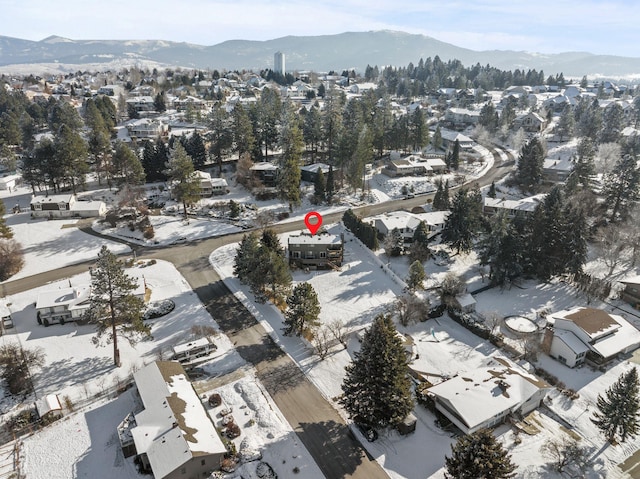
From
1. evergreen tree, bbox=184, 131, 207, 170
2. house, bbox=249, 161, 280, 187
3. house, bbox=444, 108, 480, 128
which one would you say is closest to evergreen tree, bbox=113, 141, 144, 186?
evergreen tree, bbox=184, 131, 207, 170

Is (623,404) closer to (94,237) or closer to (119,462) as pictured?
(119,462)

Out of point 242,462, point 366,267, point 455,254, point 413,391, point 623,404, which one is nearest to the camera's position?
point 242,462

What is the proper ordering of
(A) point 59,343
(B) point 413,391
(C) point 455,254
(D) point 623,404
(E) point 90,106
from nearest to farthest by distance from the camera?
(D) point 623,404 → (B) point 413,391 → (A) point 59,343 → (C) point 455,254 → (E) point 90,106

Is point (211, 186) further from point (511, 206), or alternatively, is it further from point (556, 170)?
point (556, 170)

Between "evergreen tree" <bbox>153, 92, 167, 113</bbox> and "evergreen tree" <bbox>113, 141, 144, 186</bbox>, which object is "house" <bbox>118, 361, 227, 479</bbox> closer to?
"evergreen tree" <bbox>113, 141, 144, 186</bbox>

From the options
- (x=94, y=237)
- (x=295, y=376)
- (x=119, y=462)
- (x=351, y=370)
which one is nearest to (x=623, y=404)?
(x=351, y=370)

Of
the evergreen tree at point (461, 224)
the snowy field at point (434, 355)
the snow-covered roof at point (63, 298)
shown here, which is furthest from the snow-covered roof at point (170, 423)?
the evergreen tree at point (461, 224)

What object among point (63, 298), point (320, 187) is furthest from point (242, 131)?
point (63, 298)
